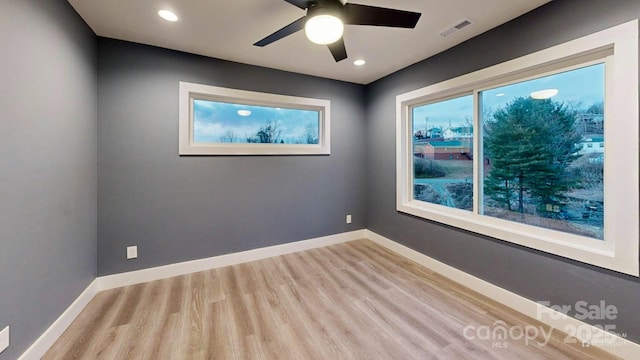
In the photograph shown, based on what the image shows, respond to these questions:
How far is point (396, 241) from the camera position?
3453 mm

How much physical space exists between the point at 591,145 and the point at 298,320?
2.57 meters

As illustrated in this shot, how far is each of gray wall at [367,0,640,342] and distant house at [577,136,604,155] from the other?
30 centimetres

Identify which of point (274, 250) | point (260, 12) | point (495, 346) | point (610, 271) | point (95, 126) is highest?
point (260, 12)

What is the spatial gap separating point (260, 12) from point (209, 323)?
251cm

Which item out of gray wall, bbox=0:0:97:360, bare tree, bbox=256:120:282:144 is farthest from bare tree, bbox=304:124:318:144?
gray wall, bbox=0:0:97:360

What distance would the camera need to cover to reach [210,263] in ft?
9.62

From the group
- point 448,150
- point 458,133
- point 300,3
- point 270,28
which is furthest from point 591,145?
point 270,28

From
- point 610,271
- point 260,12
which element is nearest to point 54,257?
point 260,12

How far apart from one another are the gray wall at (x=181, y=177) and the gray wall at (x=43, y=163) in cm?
20

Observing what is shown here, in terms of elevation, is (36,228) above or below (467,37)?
A: below

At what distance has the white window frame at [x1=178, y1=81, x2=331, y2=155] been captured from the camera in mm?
2746

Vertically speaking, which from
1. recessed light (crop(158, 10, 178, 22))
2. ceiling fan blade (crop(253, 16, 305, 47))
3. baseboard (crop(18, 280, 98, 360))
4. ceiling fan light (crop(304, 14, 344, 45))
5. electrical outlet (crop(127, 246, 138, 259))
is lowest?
baseboard (crop(18, 280, 98, 360))

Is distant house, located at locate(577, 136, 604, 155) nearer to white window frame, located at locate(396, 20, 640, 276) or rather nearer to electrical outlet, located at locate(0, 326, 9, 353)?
white window frame, located at locate(396, 20, 640, 276)

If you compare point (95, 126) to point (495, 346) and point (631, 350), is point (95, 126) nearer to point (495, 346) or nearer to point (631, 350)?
point (495, 346)
